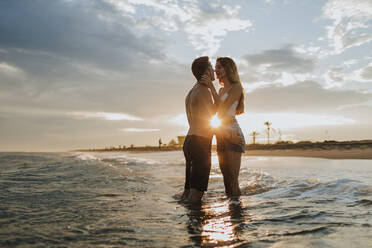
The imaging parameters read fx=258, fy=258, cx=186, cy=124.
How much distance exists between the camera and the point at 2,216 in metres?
4.03

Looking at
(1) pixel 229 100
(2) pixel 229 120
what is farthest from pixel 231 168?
(1) pixel 229 100

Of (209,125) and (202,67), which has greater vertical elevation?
(202,67)

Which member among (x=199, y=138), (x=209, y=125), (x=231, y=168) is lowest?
(x=231, y=168)

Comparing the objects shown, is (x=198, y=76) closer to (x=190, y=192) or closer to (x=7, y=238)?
(x=190, y=192)

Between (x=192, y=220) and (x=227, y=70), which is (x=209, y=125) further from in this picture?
(x=192, y=220)

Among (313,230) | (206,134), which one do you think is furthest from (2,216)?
(313,230)

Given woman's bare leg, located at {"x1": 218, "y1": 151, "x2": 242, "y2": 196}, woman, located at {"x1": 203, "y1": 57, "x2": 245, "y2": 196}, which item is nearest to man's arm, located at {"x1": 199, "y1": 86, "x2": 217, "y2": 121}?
woman, located at {"x1": 203, "y1": 57, "x2": 245, "y2": 196}

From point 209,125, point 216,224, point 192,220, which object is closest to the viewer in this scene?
point 216,224

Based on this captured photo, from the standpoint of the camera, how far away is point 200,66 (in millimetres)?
5156

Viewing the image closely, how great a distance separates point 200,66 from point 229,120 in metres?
1.28

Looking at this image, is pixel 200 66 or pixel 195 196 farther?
pixel 200 66

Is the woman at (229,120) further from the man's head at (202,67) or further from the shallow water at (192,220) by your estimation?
the shallow water at (192,220)

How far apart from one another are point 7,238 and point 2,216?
1.35 meters

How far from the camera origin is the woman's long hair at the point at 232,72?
552 cm
